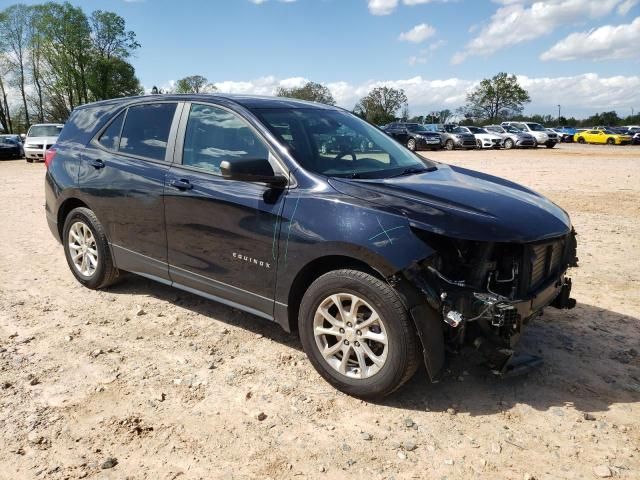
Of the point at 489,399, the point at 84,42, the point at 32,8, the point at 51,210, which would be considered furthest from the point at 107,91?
the point at 489,399

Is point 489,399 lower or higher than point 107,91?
lower

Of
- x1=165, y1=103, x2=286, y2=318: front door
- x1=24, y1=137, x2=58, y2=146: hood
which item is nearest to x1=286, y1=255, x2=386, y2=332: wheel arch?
x1=165, y1=103, x2=286, y2=318: front door

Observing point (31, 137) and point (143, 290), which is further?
point (31, 137)

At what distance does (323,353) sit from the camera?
335cm

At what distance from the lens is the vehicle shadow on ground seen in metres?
3.25

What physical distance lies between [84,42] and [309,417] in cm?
6447

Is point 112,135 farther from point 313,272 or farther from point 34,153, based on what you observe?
point 34,153

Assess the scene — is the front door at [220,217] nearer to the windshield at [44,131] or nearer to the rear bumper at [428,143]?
the windshield at [44,131]

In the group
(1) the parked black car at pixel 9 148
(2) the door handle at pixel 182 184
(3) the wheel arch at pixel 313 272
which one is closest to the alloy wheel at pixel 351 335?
(3) the wheel arch at pixel 313 272

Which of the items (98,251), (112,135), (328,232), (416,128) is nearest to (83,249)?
(98,251)

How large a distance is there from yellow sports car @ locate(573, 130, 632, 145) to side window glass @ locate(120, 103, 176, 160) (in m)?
44.7

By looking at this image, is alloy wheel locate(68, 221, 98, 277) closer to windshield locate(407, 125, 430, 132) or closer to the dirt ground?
the dirt ground

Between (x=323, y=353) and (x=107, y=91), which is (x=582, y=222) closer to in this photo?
(x=323, y=353)

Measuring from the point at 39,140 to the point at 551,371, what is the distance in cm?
2582
